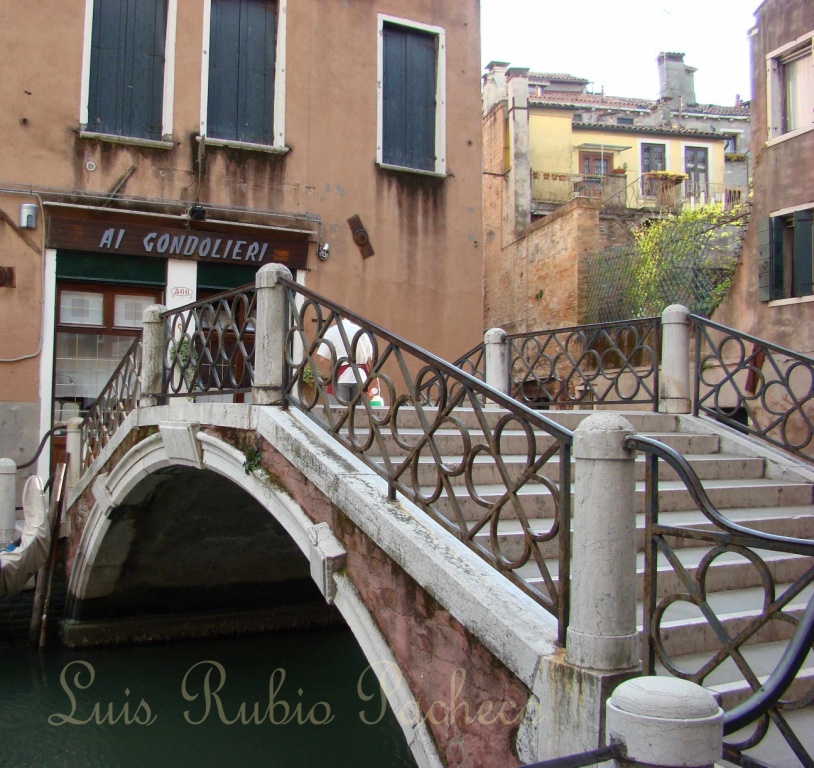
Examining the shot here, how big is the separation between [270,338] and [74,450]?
4.93m

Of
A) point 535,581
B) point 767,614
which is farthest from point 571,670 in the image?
point 535,581

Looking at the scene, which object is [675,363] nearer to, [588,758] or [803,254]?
[588,758]

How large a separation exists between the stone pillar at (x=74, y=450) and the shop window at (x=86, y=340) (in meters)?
0.65

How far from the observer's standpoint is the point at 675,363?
6082 mm

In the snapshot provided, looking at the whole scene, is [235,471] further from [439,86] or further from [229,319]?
[439,86]

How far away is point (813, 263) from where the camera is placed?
1074cm

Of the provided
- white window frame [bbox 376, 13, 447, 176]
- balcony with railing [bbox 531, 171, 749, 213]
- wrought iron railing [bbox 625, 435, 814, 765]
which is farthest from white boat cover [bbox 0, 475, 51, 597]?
balcony with railing [bbox 531, 171, 749, 213]

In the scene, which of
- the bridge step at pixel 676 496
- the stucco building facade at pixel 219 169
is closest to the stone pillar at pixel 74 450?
the stucco building facade at pixel 219 169

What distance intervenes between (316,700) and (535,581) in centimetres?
538

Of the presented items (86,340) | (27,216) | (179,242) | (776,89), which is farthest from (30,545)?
(776,89)

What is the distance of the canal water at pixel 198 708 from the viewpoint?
6883 mm

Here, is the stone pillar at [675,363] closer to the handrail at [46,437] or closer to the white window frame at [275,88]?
the white window frame at [275,88]

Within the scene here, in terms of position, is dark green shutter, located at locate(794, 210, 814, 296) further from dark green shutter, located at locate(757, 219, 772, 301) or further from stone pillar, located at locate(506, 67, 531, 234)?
stone pillar, located at locate(506, 67, 531, 234)

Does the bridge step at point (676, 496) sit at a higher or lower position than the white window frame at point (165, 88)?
lower
